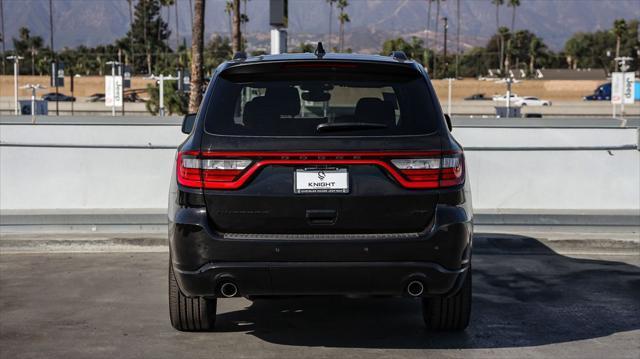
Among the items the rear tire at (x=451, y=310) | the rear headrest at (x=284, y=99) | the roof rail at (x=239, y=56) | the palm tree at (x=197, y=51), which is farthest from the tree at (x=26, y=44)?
the rear headrest at (x=284, y=99)

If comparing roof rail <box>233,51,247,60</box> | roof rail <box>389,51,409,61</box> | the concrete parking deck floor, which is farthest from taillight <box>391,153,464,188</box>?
roof rail <box>233,51,247,60</box>

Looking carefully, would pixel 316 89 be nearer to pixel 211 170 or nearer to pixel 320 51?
pixel 320 51

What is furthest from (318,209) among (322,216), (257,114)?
(257,114)

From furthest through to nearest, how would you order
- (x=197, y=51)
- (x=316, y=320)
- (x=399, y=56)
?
1. (x=197, y=51)
2. (x=316, y=320)
3. (x=399, y=56)

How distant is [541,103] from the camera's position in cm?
9488

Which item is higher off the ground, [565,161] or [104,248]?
[565,161]

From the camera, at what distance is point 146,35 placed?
154 m

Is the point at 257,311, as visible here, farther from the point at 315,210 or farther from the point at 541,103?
the point at 541,103

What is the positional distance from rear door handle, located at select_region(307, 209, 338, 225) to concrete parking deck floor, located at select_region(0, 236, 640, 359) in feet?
3.25

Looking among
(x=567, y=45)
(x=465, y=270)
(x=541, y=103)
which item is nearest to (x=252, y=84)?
(x=465, y=270)

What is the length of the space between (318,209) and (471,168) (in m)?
6.99

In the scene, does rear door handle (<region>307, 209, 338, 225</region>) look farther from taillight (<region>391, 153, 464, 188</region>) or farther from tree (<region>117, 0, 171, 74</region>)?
tree (<region>117, 0, 171, 74</region>)

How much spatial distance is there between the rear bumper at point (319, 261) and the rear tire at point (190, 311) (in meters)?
0.75

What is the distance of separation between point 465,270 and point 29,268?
5.25 meters
